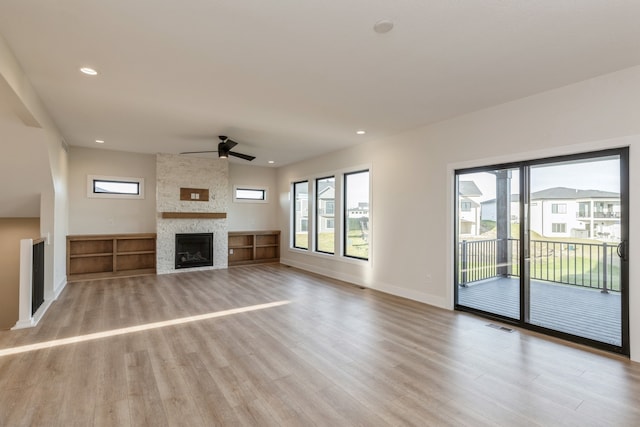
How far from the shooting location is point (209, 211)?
8.09 meters

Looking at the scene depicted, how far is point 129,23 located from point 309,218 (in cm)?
599

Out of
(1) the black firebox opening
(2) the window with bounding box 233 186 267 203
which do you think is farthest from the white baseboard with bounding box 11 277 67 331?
(2) the window with bounding box 233 186 267 203

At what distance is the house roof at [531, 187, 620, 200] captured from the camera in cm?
336

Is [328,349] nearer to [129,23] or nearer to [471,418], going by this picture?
[471,418]

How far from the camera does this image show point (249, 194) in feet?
30.3

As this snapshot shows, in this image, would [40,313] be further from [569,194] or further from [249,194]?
[569,194]

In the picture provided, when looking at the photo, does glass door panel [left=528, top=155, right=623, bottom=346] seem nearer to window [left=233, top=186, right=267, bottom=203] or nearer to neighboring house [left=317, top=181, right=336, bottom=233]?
neighboring house [left=317, top=181, right=336, bottom=233]

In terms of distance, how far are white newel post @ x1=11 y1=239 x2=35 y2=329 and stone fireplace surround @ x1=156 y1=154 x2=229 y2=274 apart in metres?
3.46

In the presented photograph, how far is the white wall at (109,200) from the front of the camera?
692cm

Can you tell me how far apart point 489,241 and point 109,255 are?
7.49m

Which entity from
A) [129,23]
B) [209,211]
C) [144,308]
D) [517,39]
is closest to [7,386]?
[144,308]

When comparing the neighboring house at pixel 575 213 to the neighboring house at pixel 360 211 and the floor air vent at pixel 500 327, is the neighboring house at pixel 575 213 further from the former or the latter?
the neighboring house at pixel 360 211

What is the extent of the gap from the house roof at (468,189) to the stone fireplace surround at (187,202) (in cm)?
579

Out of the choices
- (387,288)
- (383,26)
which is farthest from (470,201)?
(383,26)
